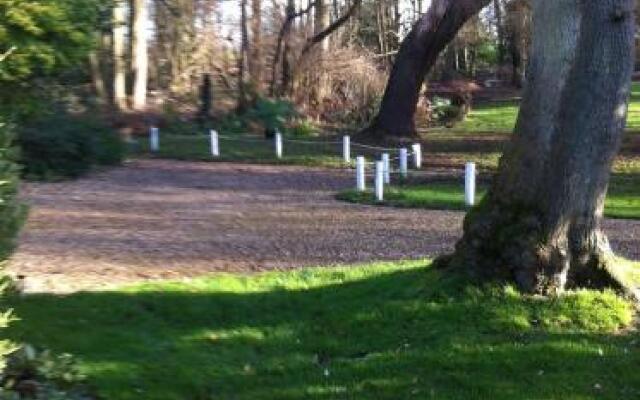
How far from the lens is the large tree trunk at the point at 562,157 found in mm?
7797

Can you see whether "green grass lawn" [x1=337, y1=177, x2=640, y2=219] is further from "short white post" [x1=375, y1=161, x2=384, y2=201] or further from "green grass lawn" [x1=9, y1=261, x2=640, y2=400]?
"green grass lawn" [x1=9, y1=261, x2=640, y2=400]

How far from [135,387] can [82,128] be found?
56.5ft

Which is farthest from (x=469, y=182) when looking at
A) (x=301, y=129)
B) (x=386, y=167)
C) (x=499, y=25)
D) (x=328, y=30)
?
(x=499, y=25)

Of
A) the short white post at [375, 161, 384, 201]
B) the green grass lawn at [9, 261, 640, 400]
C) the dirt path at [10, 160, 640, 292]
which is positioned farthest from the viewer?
the short white post at [375, 161, 384, 201]

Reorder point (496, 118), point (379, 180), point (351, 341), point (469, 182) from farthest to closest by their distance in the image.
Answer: point (496, 118) < point (379, 180) < point (469, 182) < point (351, 341)

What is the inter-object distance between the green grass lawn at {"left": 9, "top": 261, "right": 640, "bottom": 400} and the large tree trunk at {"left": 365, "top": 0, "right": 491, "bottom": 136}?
2467 centimetres

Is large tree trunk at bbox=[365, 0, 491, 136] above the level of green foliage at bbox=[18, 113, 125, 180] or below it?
above

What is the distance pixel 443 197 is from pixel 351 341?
12098mm

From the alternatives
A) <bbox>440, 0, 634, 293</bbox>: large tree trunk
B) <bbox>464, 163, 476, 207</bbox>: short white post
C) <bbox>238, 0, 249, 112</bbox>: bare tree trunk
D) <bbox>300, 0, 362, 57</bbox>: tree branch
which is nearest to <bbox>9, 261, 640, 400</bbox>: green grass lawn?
<bbox>440, 0, 634, 293</bbox>: large tree trunk

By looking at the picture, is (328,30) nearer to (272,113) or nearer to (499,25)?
(272,113)

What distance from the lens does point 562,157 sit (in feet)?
25.8

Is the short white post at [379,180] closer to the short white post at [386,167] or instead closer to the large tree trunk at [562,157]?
the short white post at [386,167]

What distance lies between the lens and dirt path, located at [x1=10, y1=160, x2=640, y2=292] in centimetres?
1134

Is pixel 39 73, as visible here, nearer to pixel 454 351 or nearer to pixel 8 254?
pixel 8 254
